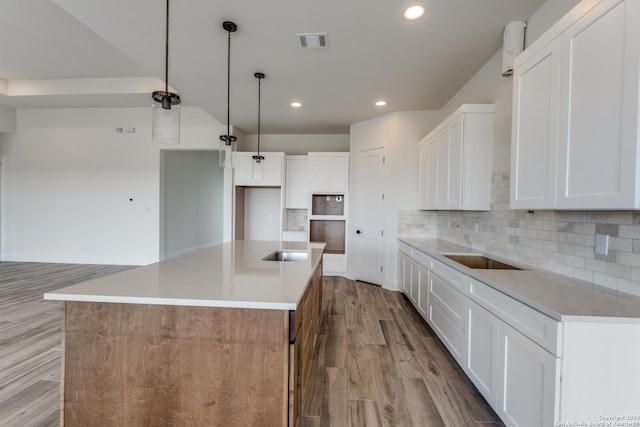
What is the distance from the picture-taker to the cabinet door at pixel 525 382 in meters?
1.18

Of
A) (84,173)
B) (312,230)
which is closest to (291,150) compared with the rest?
(312,230)

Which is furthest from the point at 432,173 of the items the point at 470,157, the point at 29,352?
the point at 29,352

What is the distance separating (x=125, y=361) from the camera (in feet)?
4.26

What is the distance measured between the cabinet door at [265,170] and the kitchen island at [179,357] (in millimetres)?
4171

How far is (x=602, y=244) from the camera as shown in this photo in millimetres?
1513

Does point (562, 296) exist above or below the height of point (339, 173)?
below

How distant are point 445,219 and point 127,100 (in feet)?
19.8

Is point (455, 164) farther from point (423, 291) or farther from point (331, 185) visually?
point (331, 185)

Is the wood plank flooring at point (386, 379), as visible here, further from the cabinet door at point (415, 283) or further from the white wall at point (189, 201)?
the white wall at point (189, 201)

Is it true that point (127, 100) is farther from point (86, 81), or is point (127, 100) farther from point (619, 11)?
point (619, 11)

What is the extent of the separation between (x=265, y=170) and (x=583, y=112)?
4.70 metres

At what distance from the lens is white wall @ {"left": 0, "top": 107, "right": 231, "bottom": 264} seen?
5.81 meters

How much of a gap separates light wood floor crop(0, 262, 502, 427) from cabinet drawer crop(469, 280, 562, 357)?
74 centimetres

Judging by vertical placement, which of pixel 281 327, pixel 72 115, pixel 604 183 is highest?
pixel 72 115
